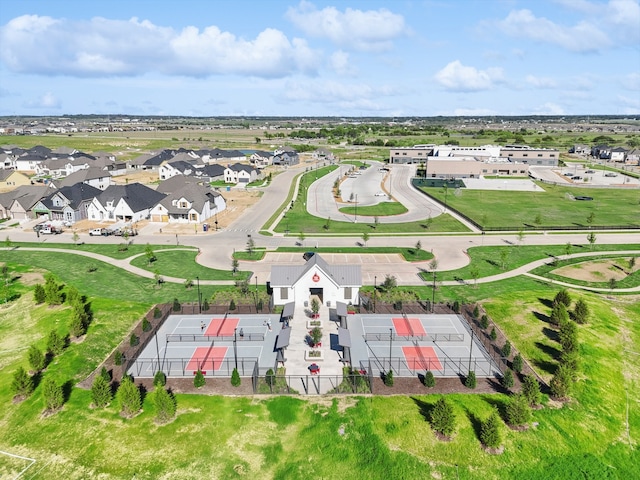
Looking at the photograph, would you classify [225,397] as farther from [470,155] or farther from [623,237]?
[470,155]

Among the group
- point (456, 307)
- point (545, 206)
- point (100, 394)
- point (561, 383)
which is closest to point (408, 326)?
point (456, 307)

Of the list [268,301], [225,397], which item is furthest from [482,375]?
[268,301]

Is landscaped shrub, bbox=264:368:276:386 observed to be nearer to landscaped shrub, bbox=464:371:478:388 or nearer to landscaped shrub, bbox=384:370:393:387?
landscaped shrub, bbox=384:370:393:387

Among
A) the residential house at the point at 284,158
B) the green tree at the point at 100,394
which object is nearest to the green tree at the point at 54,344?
the green tree at the point at 100,394

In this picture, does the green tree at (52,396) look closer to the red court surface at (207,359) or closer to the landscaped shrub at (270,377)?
the red court surface at (207,359)

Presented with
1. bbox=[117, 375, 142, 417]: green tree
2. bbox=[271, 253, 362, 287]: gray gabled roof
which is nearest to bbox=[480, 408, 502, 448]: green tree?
bbox=[271, 253, 362, 287]: gray gabled roof

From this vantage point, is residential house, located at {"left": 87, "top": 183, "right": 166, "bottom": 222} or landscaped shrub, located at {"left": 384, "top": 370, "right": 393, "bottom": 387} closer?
landscaped shrub, located at {"left": 384, "top": 370, "right": 393, "bottom": 387}
